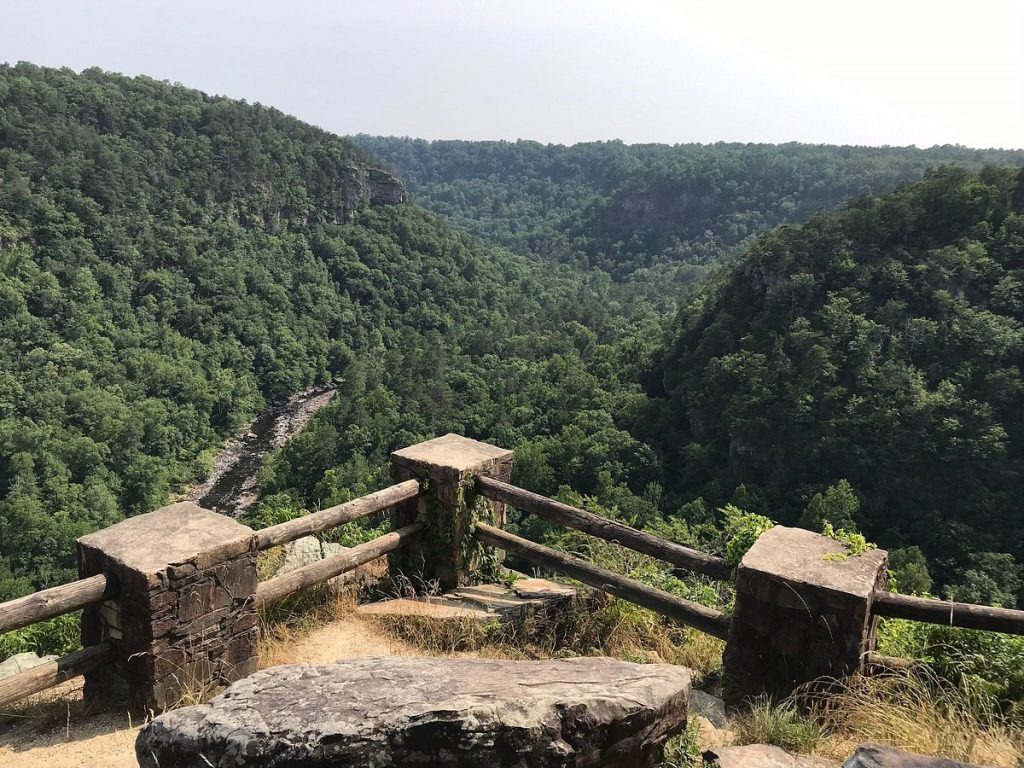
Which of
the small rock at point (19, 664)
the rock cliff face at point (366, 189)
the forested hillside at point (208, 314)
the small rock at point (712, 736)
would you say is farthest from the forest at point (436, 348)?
the small rock at point (712, 736)

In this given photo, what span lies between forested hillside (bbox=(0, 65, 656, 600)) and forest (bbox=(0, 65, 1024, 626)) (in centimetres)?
26

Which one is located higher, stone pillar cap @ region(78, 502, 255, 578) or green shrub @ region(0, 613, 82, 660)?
stone pillar cap @ region(78, 502, 255, 578)

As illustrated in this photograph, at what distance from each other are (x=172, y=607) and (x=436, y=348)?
65057mm

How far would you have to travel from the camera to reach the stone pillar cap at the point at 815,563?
335cm

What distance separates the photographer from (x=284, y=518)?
9445mm

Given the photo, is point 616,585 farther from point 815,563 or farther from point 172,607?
point 172,607

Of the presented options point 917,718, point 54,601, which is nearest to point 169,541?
point 54,601

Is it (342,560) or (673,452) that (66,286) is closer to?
(673,452)

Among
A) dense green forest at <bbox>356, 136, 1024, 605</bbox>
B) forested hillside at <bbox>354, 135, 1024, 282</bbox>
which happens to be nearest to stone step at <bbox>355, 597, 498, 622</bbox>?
dense green forest at <bbox>356, 136, 1024, 605</bbox>

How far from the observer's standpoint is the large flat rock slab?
76.5 inches

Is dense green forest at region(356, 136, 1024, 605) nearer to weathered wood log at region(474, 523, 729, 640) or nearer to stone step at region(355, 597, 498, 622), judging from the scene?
weathered wood log at region(474, 523, 729, 640)

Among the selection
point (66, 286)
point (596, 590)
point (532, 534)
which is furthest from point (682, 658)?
point (66, 286)

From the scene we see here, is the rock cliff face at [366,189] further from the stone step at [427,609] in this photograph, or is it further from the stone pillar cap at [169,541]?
the stone pillar cap at [169,541]

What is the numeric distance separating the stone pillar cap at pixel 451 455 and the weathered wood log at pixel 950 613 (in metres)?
2.63
